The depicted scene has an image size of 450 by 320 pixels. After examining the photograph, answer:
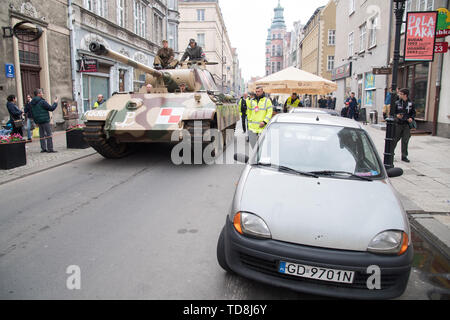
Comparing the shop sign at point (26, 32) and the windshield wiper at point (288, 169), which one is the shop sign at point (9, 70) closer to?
the shop sign at point (26, 32)

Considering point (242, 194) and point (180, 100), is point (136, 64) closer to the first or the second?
point (180, 100)

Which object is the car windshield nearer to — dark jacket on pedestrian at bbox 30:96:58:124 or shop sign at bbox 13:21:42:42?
dark jacket on pedestrian at bbox 30:96:58:124

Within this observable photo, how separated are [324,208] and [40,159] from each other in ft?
26.8

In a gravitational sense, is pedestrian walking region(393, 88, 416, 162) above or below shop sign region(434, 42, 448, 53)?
below

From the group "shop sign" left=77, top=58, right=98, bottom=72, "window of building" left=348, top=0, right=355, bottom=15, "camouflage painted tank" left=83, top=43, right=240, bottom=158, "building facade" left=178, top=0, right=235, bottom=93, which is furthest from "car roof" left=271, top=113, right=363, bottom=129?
"building facade" left=178, top=0, right=235, bottom=93

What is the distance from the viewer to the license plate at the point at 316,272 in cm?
259

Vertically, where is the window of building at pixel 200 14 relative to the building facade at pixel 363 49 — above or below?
above

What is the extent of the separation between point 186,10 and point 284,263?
6538 centimetres

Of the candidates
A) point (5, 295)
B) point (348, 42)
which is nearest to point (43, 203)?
point (5, 295)

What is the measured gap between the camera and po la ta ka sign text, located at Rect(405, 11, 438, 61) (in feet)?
36.3

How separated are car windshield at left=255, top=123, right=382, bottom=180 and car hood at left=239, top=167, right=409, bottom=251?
0.93 ft

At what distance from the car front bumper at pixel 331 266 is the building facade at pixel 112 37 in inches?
610

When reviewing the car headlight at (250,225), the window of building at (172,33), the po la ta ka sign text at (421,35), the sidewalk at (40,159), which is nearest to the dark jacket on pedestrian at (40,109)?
the sidewalk at (40,159)
